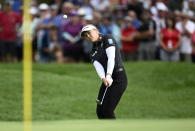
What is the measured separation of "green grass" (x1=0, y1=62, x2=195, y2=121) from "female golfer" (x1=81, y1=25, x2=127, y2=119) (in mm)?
4467

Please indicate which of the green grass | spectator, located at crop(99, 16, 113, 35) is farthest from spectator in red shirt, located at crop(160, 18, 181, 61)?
spectator, located at crop(99, 16, 113, 35)

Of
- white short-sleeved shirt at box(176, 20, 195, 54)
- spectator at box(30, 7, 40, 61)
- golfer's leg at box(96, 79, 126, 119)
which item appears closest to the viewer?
golfer's leg at box(96, 79, 126, 119)

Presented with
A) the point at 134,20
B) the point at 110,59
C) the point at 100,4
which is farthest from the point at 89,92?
the point at 110,59

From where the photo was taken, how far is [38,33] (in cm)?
2547

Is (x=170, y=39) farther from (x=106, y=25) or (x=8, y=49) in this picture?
(x=8, y=49)

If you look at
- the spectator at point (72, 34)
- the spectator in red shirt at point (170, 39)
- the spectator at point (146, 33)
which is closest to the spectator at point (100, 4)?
the spectator at point (72, 34)

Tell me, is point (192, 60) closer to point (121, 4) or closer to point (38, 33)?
point (121, 4)

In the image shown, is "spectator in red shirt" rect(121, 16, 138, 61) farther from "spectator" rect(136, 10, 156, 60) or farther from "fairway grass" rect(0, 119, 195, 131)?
"fairway grass" rect(0, 119, 195, 131)

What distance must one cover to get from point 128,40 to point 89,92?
352 cm

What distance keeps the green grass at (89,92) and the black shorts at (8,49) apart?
58 centimetres

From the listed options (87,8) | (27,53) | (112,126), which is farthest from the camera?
(87,8)

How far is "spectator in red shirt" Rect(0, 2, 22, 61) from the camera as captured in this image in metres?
24.9

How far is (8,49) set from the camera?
25.6 m

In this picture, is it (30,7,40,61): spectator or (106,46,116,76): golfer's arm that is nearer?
(106,46,116,76): golfer's arm
